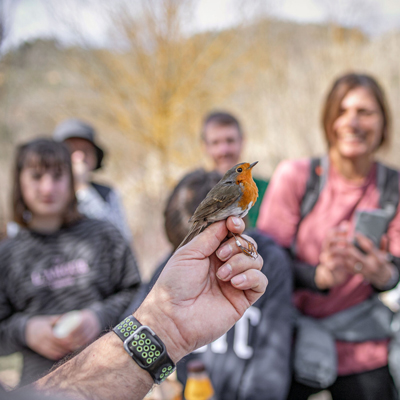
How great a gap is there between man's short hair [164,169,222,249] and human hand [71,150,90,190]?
2636 millimetres

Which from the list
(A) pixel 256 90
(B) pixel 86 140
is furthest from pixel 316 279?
(A) pixel 256 90

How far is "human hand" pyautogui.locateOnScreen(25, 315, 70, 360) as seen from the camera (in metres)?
1.88

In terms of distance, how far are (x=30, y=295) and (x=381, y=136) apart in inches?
103

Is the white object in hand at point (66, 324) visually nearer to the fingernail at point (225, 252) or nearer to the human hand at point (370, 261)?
the fingernail at point (225, 252)

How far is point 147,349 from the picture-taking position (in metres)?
0.88

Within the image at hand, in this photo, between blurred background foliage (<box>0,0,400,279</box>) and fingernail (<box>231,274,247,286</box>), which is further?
blurred background foliage (<box>0,0,400,279</box>)

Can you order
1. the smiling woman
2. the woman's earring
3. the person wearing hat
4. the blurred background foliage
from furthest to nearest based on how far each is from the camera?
the blurred background foliage
the person wearing hat
the woman's earring
the smiling woman

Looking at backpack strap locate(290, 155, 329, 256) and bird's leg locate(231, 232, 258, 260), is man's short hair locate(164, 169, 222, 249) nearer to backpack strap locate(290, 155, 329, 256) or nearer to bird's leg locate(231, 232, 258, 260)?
bird's leg locate(231, 232, 258, 260)

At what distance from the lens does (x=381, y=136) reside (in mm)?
2242

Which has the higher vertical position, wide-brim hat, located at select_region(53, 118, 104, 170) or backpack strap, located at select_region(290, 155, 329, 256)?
wide-brim hat, located at select_region(53, 118, 104, 170)

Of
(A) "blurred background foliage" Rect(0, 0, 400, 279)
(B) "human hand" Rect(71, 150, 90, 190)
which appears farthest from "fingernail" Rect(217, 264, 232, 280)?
(A) "blurred background foliage" Rect(0, 0, 400, 279)

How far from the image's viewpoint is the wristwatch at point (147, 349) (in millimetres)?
871

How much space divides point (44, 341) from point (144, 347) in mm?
1354

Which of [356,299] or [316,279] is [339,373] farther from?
[316,279]
